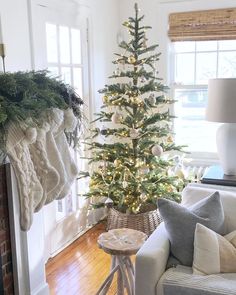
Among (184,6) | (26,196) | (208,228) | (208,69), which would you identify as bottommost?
(208,228)

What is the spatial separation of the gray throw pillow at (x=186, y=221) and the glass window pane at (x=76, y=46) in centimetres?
180

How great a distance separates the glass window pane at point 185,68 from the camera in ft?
12.9

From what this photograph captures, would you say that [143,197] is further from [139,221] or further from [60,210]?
[60,210]

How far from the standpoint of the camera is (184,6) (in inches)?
149

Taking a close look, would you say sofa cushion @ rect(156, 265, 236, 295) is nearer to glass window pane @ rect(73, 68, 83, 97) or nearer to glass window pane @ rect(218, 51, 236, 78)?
glass window pane @ rect(73, 68, 83, 97)

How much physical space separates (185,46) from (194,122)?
82 centimetres

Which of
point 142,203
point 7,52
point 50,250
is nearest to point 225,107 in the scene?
point 142,203

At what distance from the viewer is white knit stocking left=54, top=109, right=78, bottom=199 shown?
7.75ft

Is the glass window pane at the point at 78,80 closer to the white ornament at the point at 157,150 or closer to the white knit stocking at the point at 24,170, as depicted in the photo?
the white ornament at the point at 157,150

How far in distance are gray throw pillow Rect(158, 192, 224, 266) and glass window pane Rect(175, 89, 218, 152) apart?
1868mm

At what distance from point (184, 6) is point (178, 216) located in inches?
98.1

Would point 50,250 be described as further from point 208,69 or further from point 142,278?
point 208,69

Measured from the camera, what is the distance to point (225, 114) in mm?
2816

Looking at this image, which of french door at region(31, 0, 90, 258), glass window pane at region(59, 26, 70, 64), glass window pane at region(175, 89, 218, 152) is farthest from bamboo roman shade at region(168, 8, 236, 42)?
glass window pane at region(59, 26, 70, 64)
